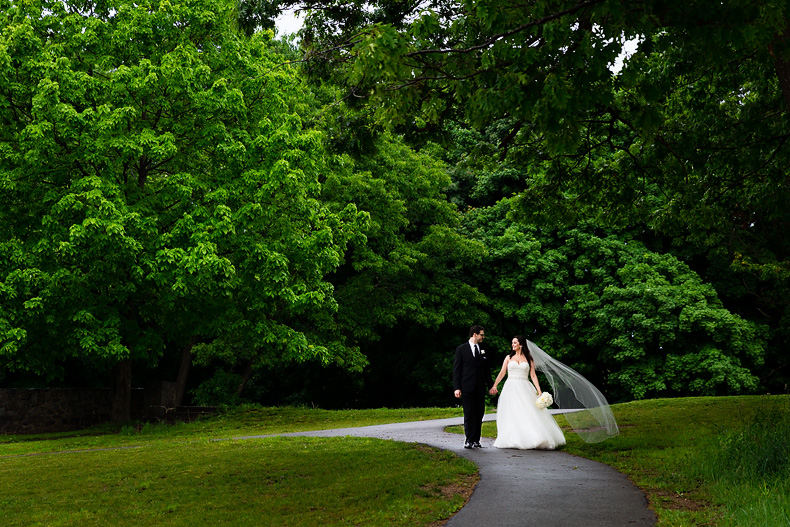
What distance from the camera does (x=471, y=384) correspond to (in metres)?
12.5

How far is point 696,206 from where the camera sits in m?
16.7

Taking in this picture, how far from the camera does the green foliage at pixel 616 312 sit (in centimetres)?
2856

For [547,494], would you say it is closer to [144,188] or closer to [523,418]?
[523,418]

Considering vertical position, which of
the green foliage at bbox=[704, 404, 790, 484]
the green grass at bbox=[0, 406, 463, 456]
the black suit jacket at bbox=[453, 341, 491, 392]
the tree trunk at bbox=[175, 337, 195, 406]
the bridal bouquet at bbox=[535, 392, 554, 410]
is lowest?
the green foliage at bbox=[704, 404, 790, 484]

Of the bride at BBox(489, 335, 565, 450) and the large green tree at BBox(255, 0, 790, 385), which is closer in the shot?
the large green tree at BBox(255, 0, 790, 385)

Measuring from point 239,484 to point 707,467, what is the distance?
5916 mm

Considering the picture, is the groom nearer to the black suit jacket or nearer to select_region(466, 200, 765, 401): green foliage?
the black suit jacket

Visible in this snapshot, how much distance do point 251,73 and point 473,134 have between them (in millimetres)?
14676

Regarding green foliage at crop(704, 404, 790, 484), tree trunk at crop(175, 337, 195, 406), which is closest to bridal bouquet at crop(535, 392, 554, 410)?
green foliage at crop(704, 404, 790, 484)

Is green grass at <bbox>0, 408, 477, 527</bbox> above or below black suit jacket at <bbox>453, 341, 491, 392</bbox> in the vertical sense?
below

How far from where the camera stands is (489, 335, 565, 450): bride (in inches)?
480

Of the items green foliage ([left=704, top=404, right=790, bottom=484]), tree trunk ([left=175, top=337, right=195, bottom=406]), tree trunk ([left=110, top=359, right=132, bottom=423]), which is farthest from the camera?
tree trunk ([left=175, top=337, right=195, bottom=406])

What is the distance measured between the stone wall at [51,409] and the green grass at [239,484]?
622cm

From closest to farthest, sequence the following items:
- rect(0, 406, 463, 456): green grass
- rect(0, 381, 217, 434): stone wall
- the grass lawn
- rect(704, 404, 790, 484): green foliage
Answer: the grass lawn → rect(704, 404, 790, 484): green foliage → rect(0, 406, 463, 456): green grass → rect(0, 381, 217, 434): stone wall
